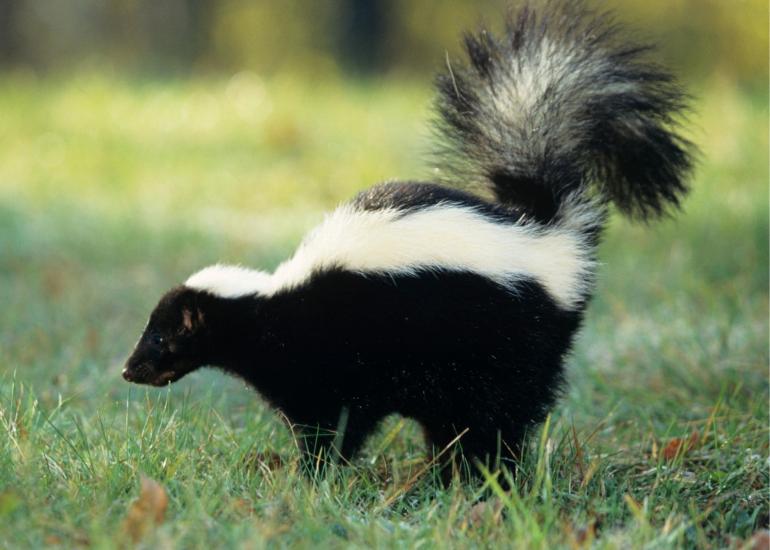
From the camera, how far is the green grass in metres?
3.31

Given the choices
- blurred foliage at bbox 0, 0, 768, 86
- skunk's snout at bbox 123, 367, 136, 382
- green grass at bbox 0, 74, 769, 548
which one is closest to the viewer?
green grass at bbox 0, 74, 769, 548

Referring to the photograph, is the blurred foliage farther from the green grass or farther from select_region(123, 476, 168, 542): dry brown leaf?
select_region(123, 476, 168, 542): dry brown leaf

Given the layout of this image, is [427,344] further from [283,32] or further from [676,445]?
[283,32]

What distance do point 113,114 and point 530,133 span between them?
8.28m

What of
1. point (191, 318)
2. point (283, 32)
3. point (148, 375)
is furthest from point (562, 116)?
point (283, 32)

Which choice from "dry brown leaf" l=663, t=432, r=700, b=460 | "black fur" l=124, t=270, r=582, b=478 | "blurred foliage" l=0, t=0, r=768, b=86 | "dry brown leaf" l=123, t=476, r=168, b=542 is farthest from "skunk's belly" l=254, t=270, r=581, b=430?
"blurred foliage" l=0, t=0, r=768, b=86

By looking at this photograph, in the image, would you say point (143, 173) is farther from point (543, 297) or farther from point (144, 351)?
point (543, 297)

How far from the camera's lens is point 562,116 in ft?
14.2

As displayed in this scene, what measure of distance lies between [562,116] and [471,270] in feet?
2.67

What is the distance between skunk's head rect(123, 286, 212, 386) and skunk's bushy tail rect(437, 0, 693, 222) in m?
1.13

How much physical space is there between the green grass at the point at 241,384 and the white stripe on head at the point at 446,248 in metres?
0.58

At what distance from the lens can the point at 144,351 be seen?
4.37m

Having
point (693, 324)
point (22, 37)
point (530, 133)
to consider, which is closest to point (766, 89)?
point (693, 324)

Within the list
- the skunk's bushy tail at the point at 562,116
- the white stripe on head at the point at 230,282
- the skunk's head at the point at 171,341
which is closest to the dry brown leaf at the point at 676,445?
the skunk's bushy tail at the point at 562,116
